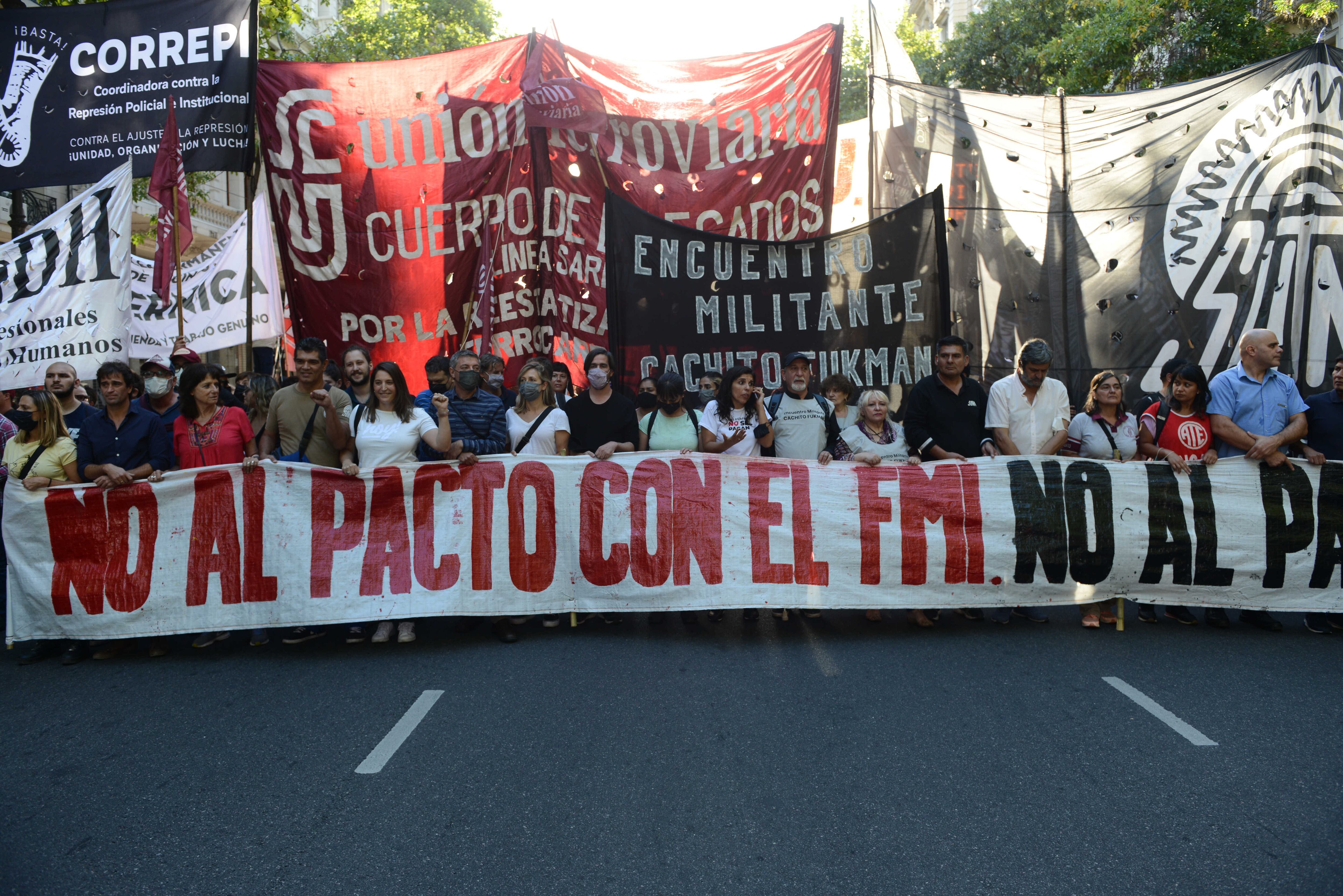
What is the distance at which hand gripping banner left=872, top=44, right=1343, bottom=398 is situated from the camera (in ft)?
29.7

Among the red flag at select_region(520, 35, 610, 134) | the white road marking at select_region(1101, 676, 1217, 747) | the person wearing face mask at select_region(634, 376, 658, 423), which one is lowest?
the white road marking at select_region(1101, 676, 1217, 747)

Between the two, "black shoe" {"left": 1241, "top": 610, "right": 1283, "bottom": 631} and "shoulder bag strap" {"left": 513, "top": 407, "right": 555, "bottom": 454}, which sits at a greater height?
"shoulder bag strap" {"left": 513, "top": 407, "right": 555, "bottom": 454}

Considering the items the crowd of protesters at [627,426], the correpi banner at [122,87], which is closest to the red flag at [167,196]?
the correpi banner at [122,87]

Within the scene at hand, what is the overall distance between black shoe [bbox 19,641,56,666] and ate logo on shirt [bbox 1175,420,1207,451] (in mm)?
7502

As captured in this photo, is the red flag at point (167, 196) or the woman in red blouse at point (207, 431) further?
the red flag at point (167, 196)

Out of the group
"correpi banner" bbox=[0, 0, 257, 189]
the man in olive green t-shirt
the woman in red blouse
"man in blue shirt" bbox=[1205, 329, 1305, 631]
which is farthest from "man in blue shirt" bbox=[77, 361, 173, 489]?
"man in blue shirt" bbox=[1205, 329, 1305, 631]

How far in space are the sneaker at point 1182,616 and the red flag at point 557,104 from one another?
6.59m

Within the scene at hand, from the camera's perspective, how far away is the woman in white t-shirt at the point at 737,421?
650 centimetres

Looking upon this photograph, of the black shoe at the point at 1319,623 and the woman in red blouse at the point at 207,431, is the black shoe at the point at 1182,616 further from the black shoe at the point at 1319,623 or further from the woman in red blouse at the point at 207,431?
the woman in red blouse at the point at 207,431

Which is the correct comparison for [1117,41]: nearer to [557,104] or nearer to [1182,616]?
[557,104]

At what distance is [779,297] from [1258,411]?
3406 millimetres

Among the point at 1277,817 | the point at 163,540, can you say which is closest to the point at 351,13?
the point at 163,540

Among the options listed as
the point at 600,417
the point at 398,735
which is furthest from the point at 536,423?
the point at 398,735

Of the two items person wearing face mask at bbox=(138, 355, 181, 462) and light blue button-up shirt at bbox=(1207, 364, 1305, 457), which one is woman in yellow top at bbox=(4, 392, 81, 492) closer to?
person wearing face mask at bbox=(138, 355, 181, 462)
